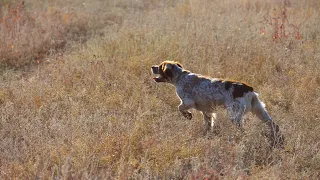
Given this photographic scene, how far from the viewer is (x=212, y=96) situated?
17.5ft

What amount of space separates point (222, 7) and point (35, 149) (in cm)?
867

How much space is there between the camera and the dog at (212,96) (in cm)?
498

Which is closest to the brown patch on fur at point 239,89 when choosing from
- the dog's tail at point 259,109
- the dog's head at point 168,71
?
the dog's tail at point 259,109

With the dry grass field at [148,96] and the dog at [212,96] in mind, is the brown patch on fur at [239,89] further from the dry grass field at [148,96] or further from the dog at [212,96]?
the dry grass field at [148,96]

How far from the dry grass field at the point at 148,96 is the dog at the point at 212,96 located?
14 centimetres

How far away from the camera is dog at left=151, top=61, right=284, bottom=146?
16.3ft

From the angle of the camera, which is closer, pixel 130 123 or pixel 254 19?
pixel 130 123

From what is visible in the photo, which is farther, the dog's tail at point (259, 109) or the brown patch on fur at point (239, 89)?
the dog's tail at point (259, 109)

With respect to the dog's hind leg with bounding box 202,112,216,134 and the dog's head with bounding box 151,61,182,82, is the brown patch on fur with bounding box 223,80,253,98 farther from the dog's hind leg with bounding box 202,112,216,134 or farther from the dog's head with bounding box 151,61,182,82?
the dog's head with bounding box 151,61,182,82

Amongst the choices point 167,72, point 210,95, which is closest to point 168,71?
point 167,72

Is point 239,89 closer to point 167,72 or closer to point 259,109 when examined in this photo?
point 259,109

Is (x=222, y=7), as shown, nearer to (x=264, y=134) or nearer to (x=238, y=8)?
(x=238, y=8)

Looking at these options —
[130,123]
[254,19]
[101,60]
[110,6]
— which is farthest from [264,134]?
[110,6]

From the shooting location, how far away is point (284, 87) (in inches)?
254
